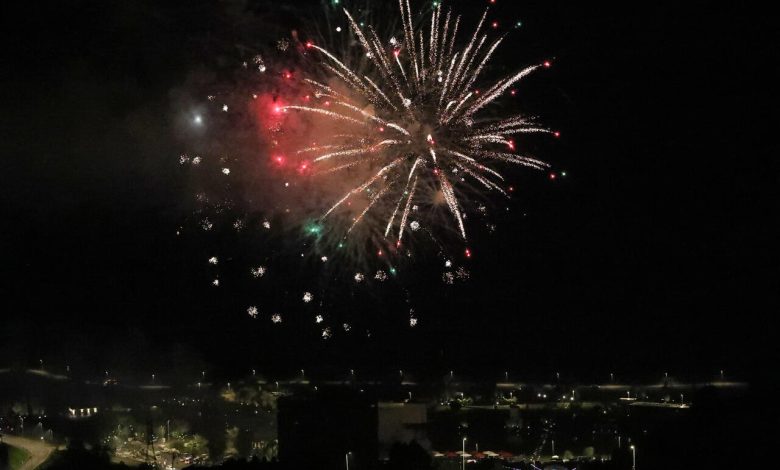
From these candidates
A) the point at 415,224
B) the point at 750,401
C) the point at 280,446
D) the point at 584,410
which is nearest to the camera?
the point at 415,224

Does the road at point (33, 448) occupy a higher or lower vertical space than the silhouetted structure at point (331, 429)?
lower

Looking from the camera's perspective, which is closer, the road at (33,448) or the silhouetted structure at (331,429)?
the silhouetted structure at (331,429)

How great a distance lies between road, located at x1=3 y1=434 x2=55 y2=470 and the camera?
88.1 ft

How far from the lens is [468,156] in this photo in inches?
623

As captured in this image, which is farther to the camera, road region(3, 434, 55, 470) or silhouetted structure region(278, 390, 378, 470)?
road region(3, 434, 55, 470)

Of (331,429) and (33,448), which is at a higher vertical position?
(331,429)

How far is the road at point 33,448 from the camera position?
88.1 ft

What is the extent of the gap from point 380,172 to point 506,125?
8.23 ft

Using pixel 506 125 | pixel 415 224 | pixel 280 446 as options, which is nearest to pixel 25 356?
pixel 280 446

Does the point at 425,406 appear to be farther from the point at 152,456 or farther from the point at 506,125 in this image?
the point at 506,125

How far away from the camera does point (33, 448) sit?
28516 millimetres

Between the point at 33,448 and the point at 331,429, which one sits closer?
the point at 331,429

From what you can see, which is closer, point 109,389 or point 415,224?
point 415,224

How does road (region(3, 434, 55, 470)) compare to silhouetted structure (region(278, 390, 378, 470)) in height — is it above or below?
below
